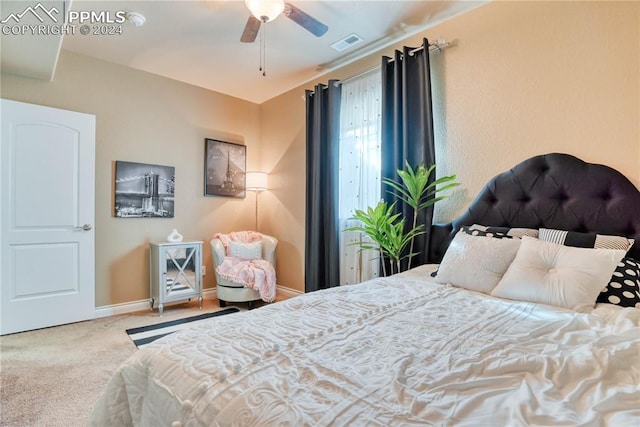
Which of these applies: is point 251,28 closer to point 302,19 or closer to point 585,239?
point 302,19

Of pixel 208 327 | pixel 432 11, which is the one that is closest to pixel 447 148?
pixel 432 11

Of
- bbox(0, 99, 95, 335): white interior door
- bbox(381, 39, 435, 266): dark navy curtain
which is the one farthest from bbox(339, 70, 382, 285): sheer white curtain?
bbox(0, 99, 95, 335): white interior door

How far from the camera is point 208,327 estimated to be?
1.13 m

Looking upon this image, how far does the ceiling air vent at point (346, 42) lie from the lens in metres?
3.02

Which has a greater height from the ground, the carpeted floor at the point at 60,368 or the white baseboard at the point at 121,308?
the white baseboard at the point at 121,308

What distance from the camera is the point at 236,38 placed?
118 inches

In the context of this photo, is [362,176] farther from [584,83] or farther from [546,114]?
[584,83]

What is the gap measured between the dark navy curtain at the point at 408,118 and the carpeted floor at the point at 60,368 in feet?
8.23

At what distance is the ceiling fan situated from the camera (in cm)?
201

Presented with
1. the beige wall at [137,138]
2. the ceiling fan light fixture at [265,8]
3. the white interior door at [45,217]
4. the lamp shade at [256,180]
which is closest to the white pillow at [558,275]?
the ceiling fan light fixture at [265,8]

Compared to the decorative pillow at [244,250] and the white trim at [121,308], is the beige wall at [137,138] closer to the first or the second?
the white trim at [121,308]

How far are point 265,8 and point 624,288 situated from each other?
2515 mm

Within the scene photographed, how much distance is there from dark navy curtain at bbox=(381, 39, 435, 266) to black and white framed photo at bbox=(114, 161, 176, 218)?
2.62 meters

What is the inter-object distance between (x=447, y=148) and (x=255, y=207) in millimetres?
2913
